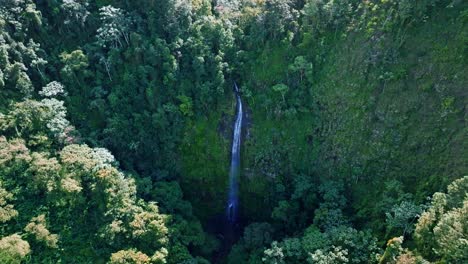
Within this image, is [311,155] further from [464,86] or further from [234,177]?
[464,86]

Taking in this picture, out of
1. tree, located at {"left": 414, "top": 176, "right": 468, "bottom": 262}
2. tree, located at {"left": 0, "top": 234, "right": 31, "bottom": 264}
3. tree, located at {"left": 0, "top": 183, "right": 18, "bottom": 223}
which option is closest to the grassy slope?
tree, located at {"left": 414, "top": 176, "right": 468, "bottom": 262}

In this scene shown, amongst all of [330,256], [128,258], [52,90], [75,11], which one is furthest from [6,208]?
[330,256]

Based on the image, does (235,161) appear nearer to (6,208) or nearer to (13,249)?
(6,208)

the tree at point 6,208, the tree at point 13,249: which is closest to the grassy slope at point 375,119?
the tree at point 13,249

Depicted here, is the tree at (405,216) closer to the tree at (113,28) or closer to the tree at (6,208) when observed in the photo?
the tree at (6,208)

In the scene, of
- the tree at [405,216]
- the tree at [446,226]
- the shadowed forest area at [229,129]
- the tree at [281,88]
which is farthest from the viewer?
the tree at [281,88]

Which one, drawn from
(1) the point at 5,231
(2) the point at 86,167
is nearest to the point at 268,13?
(2) the point at 86,167

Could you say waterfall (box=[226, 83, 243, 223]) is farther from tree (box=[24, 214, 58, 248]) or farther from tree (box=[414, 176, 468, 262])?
tree (box=[414, 176, 468, 262])

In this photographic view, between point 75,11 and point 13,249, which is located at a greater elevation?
point 75,11
